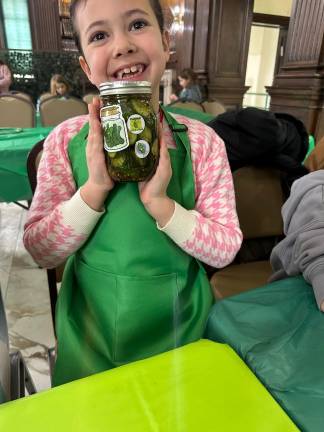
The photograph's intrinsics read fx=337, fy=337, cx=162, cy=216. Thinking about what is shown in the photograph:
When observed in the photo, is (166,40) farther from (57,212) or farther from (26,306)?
(26,306)

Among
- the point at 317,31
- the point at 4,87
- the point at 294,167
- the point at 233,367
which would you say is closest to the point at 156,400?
the point at 233,367

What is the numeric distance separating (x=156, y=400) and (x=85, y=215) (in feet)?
0.96

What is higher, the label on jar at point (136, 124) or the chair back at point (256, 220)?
the label on jar at point (136, 124)

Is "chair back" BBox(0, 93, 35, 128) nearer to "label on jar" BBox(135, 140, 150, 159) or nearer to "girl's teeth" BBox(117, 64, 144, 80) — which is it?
"girl's teeth" BBox(117, 64, 144, 80)

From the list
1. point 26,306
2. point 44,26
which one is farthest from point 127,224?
point 44,26

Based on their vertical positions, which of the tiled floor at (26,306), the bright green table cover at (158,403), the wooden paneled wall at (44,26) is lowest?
the tiled floor at (26,306)

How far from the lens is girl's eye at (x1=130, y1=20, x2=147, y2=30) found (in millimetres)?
498

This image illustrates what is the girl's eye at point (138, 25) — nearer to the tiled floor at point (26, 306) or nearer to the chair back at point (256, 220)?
the chair back at point (256, 220)

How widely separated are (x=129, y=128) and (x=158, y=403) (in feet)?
0.96

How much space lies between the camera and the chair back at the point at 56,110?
2.69m

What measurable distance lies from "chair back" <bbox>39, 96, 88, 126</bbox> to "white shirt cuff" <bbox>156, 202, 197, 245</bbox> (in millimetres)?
2354

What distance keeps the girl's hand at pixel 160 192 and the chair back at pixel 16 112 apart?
8.08ft

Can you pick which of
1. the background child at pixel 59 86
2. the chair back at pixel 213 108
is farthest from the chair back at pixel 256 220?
the background child at pixel 59 86

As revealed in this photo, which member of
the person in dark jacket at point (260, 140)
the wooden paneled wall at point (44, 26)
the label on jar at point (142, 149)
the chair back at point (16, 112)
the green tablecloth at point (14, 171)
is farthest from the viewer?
the wooden paneled wall at point (44, 26)
